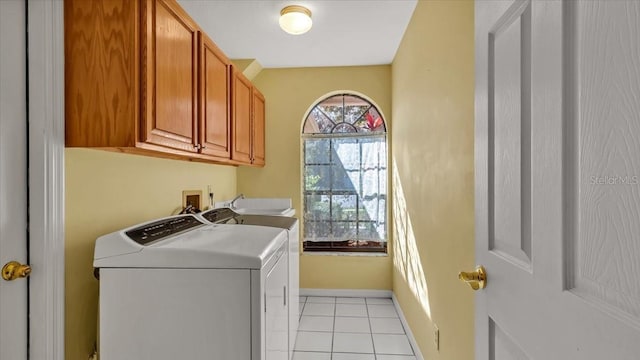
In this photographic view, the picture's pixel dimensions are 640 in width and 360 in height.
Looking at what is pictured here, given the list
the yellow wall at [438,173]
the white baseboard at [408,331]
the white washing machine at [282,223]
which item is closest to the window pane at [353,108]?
the yellow wall at [438,173]

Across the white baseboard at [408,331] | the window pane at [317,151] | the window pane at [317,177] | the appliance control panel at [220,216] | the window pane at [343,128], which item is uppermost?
the window pane at [343,128]

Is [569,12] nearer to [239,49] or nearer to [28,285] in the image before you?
[28,285]

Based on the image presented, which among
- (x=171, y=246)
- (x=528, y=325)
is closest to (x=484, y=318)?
(x=528, y=325)

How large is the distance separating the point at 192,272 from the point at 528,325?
45.8 inches

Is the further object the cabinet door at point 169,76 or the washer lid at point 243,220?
the washer lid at point 243,220

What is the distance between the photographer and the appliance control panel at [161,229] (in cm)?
147

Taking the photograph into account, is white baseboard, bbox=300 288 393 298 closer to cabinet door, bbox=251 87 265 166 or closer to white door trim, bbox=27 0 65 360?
cabinet door, bbox=251 87 265 166

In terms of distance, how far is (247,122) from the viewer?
2.87 metres

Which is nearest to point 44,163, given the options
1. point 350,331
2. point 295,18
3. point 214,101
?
point 214,101

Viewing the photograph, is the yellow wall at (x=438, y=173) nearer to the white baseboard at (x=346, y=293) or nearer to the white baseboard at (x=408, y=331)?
the white baseboard at (x=408, y=331)

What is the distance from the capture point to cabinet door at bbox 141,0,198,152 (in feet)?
4.36

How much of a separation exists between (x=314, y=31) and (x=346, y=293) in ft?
8.40

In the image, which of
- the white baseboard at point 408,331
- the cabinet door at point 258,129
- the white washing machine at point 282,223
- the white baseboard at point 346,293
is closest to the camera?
the white washing machine at point 282,223

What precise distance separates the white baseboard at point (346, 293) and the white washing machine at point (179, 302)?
2167 millimetres
